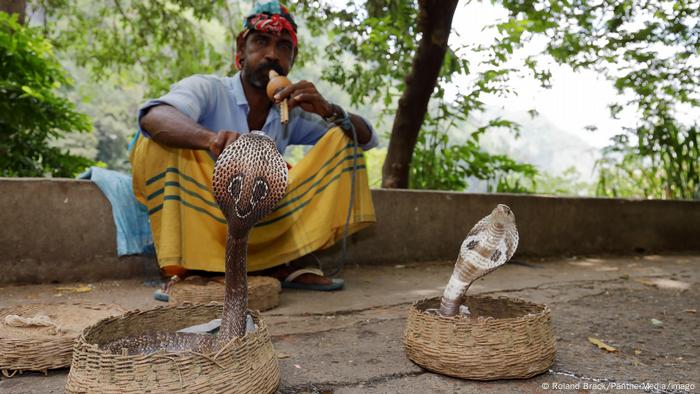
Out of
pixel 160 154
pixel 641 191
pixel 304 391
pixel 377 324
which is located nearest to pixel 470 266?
pixel 304 391

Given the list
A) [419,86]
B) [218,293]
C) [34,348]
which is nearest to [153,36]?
[419,86]

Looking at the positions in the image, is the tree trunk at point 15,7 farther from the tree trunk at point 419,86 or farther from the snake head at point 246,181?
the snake head at point 246,181

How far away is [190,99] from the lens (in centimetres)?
252

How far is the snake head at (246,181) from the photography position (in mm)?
1339

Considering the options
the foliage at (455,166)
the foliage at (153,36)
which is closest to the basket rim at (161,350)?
the foliage at (455,166)

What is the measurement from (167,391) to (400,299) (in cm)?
158

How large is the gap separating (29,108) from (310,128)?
6.97 ft

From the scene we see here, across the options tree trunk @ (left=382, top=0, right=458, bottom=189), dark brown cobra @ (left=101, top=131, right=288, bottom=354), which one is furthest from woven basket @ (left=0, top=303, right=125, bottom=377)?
tree trunk @ (left=382, top=0, right=458, bottom=189)

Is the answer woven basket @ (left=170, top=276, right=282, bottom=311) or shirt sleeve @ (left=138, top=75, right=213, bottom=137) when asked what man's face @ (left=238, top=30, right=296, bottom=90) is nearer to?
shirt sleeve @ (left=138, top=75, right=213, bottom=137)

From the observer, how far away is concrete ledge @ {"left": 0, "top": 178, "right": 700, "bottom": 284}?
9.19 feet

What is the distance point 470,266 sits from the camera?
1600 mm

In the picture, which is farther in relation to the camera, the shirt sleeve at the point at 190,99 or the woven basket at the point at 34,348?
the shirt sleeve at the point at 190,99

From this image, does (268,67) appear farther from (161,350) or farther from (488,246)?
(161,350)

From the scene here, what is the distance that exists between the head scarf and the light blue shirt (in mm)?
296
